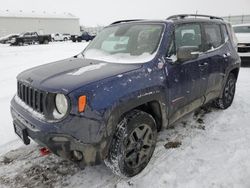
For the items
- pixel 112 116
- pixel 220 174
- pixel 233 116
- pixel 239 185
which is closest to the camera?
pixel 112 116

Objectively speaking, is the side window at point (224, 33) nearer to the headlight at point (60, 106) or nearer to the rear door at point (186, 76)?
the rear door at point (186, 76)

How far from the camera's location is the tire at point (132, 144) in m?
2.63

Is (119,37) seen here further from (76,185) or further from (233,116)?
(233,116)

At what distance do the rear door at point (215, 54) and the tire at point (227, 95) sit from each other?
0.43 metres

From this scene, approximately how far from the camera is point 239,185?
108 inches

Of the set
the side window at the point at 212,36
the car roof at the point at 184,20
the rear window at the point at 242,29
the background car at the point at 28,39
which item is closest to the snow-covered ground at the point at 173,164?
the side window at the point at 212,36

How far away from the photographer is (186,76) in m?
3.47

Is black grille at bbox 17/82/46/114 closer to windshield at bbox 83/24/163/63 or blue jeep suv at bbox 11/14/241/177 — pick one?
blue jeep suv at bbox 11/14/241/177

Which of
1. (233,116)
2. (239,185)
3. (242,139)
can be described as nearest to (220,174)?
(239,185)

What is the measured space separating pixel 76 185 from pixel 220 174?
1.69m

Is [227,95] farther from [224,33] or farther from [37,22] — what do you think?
[37,22]

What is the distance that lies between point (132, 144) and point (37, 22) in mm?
61982

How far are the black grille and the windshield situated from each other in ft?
3.43

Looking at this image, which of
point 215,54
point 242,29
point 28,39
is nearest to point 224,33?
point 215,54
